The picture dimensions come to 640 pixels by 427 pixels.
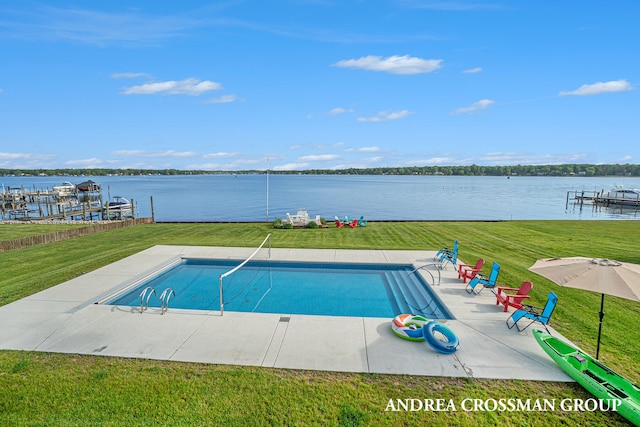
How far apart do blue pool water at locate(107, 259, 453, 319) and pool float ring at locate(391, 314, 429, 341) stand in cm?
129

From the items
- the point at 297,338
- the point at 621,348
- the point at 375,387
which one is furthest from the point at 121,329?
the point at 621,348

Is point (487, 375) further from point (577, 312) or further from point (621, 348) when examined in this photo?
point (577, 312)

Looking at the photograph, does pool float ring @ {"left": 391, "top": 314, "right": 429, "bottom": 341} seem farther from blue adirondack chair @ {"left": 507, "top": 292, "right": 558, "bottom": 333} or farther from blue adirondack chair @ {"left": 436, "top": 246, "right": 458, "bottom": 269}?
blue adirondack chair @ {"left": 436, "top": 246, "right": 458, "bottom": 269}

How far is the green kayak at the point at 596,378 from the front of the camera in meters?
5.16

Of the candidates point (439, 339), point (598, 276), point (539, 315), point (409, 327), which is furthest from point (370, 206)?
point (598, 276)

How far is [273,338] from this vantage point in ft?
24.3

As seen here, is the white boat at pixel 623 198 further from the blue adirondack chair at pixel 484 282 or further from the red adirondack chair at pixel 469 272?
the blue adirondack chair at pixel 484 282

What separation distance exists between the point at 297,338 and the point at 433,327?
2968 mm

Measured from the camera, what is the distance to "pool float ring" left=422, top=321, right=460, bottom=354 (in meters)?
6.86

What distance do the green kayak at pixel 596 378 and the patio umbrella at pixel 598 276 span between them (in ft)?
2.28

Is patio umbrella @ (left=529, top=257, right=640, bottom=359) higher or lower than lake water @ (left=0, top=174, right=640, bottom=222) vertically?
higher

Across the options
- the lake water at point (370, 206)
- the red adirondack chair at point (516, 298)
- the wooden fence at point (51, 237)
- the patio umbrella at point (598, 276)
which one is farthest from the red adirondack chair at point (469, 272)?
the lake water at point (370, 206)

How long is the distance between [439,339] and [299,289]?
17.1ft

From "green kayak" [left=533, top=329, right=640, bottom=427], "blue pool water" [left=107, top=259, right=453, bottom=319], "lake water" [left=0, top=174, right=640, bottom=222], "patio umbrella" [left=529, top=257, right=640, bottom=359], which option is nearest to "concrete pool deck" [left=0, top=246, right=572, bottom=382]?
"green kayak" [left=533, top=329, right=640, bottom=427]
